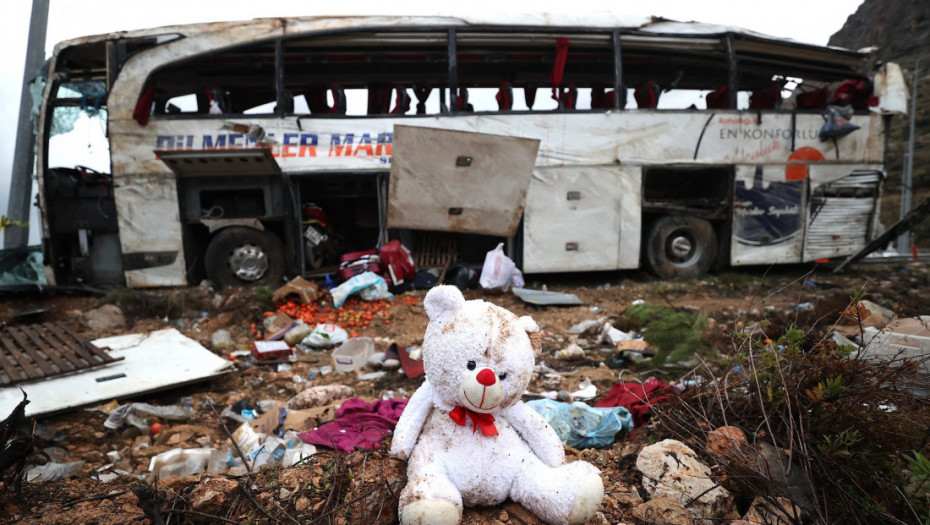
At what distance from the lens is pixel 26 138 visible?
7414mm

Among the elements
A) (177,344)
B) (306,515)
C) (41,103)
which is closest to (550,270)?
(177,344)

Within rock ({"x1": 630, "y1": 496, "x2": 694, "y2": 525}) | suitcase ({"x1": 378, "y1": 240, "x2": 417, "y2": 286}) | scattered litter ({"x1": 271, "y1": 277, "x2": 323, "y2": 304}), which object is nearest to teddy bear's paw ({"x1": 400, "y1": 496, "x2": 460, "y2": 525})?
rock ({"x1": 630, "y1": 496, "x2": 694, "y2": 525})

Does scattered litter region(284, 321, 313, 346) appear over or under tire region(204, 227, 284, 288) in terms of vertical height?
under

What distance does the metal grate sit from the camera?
3492mm

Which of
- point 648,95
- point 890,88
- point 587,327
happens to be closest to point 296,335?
point 587,327

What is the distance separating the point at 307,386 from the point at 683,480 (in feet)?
9.63

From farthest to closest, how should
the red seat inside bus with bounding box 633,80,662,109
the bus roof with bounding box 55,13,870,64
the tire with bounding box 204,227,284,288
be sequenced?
the red seat inside bus with bounding box 633,80,662,109 < the tire with bounding box 204,227,284,288 < the bus roof with bounding box 55,13,870,64

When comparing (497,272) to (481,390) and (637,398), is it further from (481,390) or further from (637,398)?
(481,390)

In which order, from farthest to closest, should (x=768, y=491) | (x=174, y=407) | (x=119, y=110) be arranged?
1. (x=119, y=110)
2. (x=174, y=407)
3. (x=768, y=491)

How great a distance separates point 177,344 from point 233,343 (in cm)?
60

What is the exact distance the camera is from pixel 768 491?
4.99ft

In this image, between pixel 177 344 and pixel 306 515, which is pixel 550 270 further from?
pixel 306 515

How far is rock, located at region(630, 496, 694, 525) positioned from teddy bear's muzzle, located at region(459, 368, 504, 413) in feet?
2.23

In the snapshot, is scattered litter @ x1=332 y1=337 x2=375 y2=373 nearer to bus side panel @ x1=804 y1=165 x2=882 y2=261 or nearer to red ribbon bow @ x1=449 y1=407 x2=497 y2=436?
red ribbon bow @ x1=449 y1=407 x2=497 y2=436
